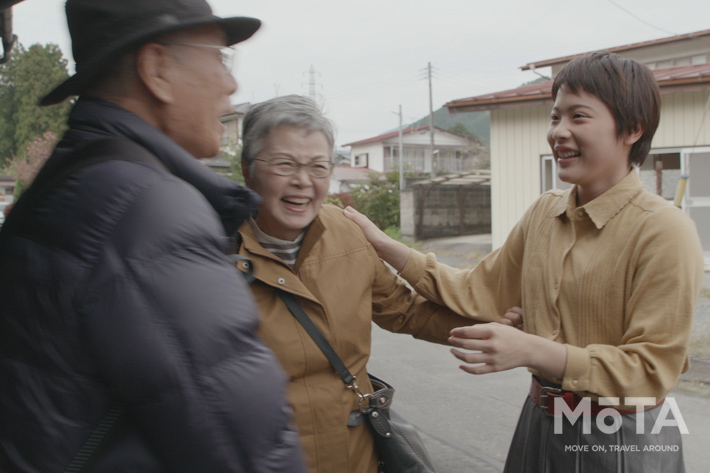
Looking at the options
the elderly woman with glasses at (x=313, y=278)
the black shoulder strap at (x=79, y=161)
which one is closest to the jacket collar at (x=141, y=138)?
the black shoulder strap at (x=79, y=161)

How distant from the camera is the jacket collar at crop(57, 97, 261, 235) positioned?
40.5 inches

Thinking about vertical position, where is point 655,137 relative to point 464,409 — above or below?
above

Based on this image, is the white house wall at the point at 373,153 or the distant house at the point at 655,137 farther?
the white house wall at the point at 373,153

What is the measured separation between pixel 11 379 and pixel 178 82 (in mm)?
582

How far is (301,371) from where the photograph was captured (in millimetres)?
1779

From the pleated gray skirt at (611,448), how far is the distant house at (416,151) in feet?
169

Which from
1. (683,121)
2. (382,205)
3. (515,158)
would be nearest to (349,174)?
(382,205)

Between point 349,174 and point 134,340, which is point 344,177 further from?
point 134,340

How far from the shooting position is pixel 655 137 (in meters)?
10.6

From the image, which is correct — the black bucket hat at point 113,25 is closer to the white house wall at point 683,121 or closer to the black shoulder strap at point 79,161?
the black shoulder strap at point 79,161

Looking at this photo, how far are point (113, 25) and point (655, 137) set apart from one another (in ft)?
37.1

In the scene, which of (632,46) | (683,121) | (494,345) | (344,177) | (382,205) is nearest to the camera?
(494,345)

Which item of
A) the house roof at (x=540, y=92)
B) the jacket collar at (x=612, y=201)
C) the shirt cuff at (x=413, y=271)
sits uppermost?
the house roof at (x=540, y=92)

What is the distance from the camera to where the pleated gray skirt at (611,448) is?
1.59 meters
